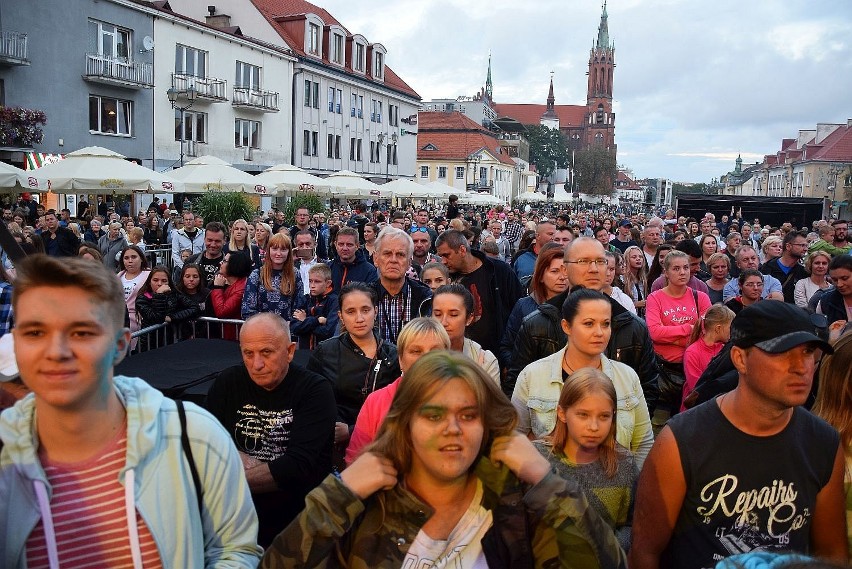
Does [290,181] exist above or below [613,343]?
above

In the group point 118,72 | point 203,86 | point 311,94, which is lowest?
point 118,72

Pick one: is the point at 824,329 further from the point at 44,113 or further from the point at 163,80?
the point at 163,80

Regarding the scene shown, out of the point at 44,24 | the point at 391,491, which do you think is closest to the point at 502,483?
the point at 391,491

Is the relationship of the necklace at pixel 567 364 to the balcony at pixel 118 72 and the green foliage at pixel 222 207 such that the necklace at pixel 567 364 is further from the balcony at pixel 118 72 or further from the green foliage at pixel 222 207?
the balcony at pixel 118 72

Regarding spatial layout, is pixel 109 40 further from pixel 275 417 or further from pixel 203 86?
pixel 275 417

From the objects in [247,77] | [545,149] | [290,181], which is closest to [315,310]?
[290,181]

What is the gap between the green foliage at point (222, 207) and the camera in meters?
18.5

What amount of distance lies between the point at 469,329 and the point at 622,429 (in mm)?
2965

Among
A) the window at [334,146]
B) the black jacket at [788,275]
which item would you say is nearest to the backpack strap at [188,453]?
the black jacket at [788,275]

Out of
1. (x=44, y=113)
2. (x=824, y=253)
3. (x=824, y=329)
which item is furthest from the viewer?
(x=44, y=113)

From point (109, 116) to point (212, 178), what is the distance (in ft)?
42.9

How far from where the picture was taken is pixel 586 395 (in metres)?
3.35

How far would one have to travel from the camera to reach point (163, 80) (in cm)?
3034

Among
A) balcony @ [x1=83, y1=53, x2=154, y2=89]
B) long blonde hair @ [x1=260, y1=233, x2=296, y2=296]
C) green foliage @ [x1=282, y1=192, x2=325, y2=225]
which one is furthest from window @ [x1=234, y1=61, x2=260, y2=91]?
long blonde hair @ [x1=260, y1=233, x2=296, y2=296]
